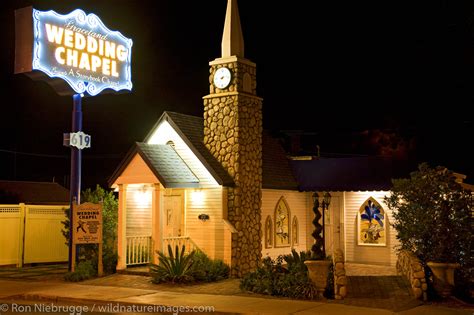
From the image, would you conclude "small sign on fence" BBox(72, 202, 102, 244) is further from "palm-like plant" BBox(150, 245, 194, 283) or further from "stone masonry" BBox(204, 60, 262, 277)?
"stone masonry" BBox(204, 60, 262, 277)

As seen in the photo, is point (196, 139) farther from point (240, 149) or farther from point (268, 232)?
point (268, 232)

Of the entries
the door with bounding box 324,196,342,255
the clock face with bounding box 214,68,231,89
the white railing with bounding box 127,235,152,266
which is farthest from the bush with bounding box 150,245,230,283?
the door with bounding box 324,196,342,255

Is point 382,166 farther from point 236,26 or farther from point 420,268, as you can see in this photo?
point 420,268

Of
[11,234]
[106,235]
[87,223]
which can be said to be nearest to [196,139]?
[106,235]

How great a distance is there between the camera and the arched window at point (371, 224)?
2250 centimetres

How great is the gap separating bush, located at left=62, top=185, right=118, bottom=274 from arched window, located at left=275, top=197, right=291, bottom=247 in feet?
18.8

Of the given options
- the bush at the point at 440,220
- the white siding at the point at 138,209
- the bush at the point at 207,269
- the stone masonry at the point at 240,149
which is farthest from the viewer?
the white siding at the point at 138,209

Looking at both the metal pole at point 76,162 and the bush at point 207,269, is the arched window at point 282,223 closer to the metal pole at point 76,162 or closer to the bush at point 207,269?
the bush at point 207,269

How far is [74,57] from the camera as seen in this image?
19422 mm

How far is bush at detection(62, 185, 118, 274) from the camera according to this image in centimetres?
1967

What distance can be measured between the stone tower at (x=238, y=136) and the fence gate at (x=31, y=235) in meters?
6.80

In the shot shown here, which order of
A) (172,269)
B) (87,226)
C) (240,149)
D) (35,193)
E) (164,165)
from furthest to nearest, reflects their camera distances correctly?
(35,193)
(240,149)
(164,165)
(87,226)
(172,269)

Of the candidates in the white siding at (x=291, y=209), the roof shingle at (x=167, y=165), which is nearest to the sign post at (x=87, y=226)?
the roof shingle at (x=167, y=165)

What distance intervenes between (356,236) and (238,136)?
21.3 ft
